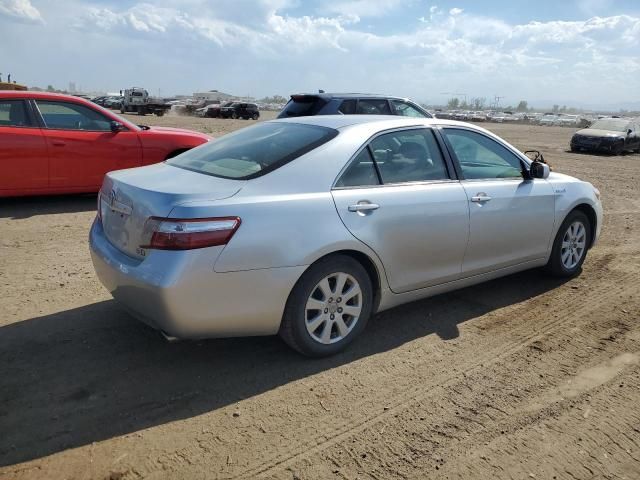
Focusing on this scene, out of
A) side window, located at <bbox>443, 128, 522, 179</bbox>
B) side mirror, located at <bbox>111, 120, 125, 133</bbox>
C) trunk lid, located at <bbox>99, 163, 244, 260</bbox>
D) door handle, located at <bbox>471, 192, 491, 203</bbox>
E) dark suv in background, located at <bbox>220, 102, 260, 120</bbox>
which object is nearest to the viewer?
trunk lid, located at <bbox>99, 163, 244, 260</bbox>

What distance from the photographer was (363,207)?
3.60 m

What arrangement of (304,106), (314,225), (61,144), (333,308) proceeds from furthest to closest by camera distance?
(304,106) < (61,144) < (333,308) < (314,225)

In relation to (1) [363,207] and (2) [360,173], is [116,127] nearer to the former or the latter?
(2) [360,173]

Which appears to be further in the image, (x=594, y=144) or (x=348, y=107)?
(x=594, y=144)

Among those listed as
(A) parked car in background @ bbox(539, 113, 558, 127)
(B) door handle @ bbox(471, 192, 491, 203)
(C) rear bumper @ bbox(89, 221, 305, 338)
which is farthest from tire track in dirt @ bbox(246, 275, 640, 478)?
(A) parked car in background @ bbox(539, 113, 558, 127)

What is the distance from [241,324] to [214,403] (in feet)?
1.54

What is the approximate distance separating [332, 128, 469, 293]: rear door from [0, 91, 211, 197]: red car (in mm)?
5140

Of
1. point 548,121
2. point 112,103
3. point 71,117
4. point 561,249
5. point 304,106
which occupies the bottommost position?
point 112,103

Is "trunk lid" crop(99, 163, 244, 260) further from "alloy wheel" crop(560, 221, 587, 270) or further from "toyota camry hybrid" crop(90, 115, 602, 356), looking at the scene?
"alloy wheel" crop(560, 221, 587, 270)

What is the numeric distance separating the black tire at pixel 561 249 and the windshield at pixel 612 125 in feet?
63.3

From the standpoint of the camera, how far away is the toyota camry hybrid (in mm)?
3082

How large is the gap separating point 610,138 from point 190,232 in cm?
2180

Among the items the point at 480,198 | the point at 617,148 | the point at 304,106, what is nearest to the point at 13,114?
the point at 304,106

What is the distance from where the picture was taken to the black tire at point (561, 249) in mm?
5113
